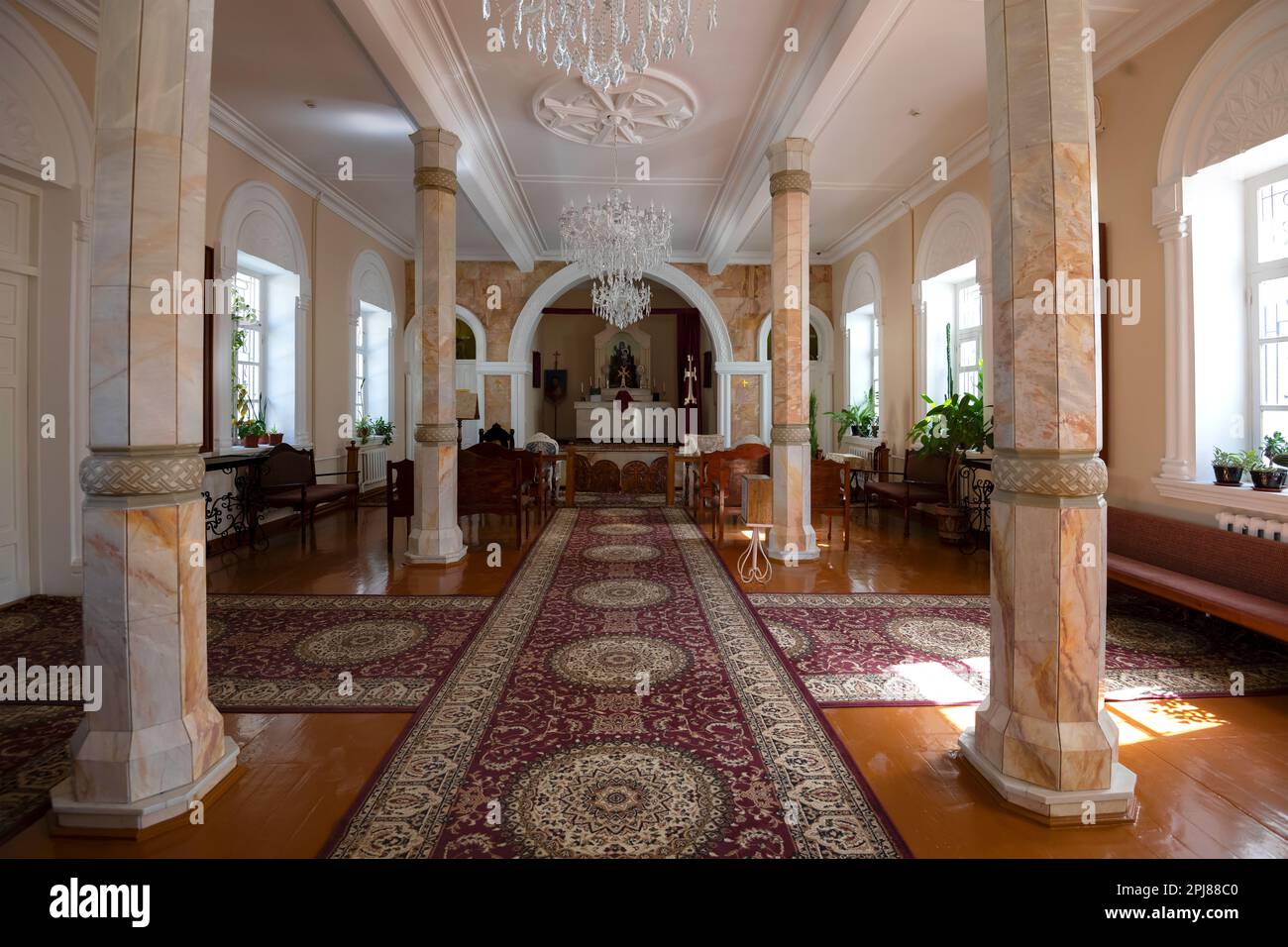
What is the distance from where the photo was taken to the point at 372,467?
11297 mm

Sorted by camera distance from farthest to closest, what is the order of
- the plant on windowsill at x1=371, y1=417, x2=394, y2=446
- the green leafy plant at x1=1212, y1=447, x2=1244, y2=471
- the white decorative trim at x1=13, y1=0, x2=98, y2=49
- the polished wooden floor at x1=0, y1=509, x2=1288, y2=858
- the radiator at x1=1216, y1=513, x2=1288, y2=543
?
the plant on windowsill at x1=371, y1=417, x2=394, y2=446, the white decorative trim at x1=13, y1=0, x2=98, y2=49, the green leafy plant at x1=1212, y1=447, x2=1244, y2=471, the radiator at x1=1216, y1=513, x2=1288, y2=543, the polished wooden floor at x1=0, y1=509, x2=1288, y2=858

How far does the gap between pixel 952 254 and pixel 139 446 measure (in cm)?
847

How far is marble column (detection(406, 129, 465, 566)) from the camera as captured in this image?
629cm

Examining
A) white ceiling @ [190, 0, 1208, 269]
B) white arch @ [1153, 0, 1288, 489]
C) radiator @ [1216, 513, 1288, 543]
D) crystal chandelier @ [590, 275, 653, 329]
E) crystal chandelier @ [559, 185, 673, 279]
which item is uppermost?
white ceiling @ [190, 0, 1208, 269]

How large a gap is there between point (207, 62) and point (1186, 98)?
5895 mm

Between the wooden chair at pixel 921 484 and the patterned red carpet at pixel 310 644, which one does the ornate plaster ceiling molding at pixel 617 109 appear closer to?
the wooden chair at pixel 921 484

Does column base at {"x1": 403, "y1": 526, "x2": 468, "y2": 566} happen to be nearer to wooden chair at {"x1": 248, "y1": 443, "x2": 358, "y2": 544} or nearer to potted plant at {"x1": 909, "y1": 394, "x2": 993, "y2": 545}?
wooden chair at {"x1": 248, "y1": 443, "x2": 358, "y2": 544}

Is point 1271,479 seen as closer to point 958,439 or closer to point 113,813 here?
point 958,439

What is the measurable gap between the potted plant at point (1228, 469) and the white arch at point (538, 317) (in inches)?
342

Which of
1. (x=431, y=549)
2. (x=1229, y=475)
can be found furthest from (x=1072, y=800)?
(x=431, y=549)

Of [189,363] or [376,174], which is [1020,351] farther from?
[376,174]

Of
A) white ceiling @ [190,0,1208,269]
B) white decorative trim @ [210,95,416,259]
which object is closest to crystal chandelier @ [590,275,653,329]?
white ceiling @ [190,0,1208,269]

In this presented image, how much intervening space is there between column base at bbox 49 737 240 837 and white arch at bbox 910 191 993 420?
7172mm
